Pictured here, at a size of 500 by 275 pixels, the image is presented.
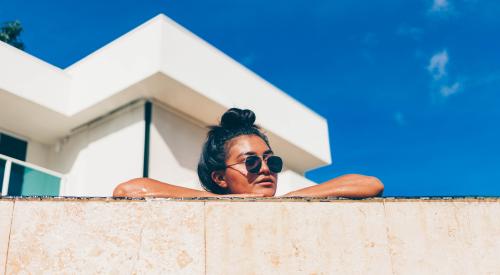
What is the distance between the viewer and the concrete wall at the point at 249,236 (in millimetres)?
2855

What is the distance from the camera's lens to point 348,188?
11.4 ft

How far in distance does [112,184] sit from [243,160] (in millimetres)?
7268

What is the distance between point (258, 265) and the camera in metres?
2.88

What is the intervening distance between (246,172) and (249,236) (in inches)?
65.7

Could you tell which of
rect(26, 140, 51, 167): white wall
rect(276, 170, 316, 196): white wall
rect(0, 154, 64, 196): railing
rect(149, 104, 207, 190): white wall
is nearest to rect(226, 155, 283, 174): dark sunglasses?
rect(149, 104, 207, 190): white wall

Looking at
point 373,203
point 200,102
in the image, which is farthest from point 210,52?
point 373,203

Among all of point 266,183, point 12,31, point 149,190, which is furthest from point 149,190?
point 12,31

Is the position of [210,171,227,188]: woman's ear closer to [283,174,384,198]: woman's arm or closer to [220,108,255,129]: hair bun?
[220,108,255,129]: hair bun

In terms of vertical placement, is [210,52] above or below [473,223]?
above

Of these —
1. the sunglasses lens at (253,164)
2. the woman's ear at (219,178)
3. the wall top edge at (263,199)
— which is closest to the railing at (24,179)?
the woman's ear at (219,178)

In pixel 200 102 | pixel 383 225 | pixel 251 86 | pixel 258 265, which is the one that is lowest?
pixel 258 265

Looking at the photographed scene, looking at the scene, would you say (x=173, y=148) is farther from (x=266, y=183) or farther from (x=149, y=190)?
(x=149, y=190)

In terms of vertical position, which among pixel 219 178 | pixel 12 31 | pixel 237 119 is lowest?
pixel 219 178

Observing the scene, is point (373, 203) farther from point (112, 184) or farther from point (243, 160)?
point (112, 184)
